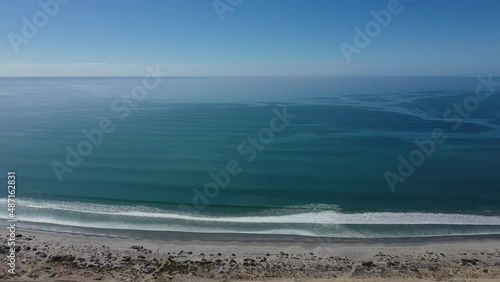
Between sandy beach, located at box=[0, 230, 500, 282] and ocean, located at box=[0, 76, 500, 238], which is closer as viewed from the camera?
sandy beach, located at box=[0, 230, 500, 282]

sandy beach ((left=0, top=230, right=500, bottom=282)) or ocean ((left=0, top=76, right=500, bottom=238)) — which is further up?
ocean ((left=0, top=76, right=500, bottom=238))

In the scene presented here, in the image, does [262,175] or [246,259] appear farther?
[262,175]

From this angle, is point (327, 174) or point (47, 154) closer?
point (327, 174)

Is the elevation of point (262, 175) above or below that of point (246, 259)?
above

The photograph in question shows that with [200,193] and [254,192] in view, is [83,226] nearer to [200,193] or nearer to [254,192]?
[200,193]

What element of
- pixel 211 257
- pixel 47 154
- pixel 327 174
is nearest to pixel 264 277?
pixel 211 257

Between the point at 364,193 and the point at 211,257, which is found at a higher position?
the point at 364,193
